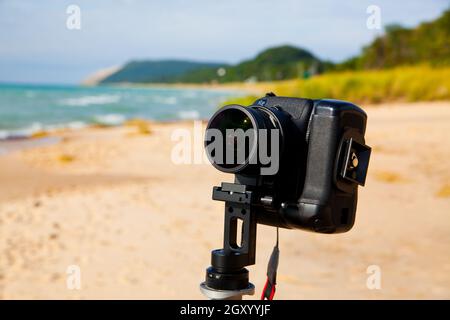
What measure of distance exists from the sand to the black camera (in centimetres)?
182

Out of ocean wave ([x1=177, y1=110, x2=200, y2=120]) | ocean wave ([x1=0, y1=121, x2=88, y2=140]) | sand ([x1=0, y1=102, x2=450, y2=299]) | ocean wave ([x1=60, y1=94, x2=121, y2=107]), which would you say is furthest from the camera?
ocean wave ([x1=60, y1=94, x2=121, y2=107])

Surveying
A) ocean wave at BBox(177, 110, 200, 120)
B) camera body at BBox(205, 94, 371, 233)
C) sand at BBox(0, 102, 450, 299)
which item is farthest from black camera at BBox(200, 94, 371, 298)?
ocean wave at BBox(177, 110, 200, 120)

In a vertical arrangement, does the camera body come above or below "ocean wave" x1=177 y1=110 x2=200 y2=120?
above

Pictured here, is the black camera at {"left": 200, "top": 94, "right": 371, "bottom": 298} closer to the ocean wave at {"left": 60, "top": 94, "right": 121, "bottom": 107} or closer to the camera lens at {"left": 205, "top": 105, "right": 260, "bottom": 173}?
the camera lens at {"left": 205, "top": 105, "right": 260, "bottom": 173}

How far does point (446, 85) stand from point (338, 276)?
14.5 metres

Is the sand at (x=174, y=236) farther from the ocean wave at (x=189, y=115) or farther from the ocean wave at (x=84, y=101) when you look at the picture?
the ocean wave at (x=84, y=101)

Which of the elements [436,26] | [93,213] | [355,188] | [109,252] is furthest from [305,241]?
[436,26]

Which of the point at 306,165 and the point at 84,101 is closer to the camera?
the point at 306,165

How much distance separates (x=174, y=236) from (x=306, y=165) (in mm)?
2964

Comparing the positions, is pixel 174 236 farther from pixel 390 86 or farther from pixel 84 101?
pixel 84 101

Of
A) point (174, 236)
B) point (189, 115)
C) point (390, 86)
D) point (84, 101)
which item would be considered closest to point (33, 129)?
point (189, 115)

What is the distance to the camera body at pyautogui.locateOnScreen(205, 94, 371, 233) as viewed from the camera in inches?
50.9

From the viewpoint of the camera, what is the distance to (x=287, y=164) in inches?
52.2

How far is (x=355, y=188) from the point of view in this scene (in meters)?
1.37
